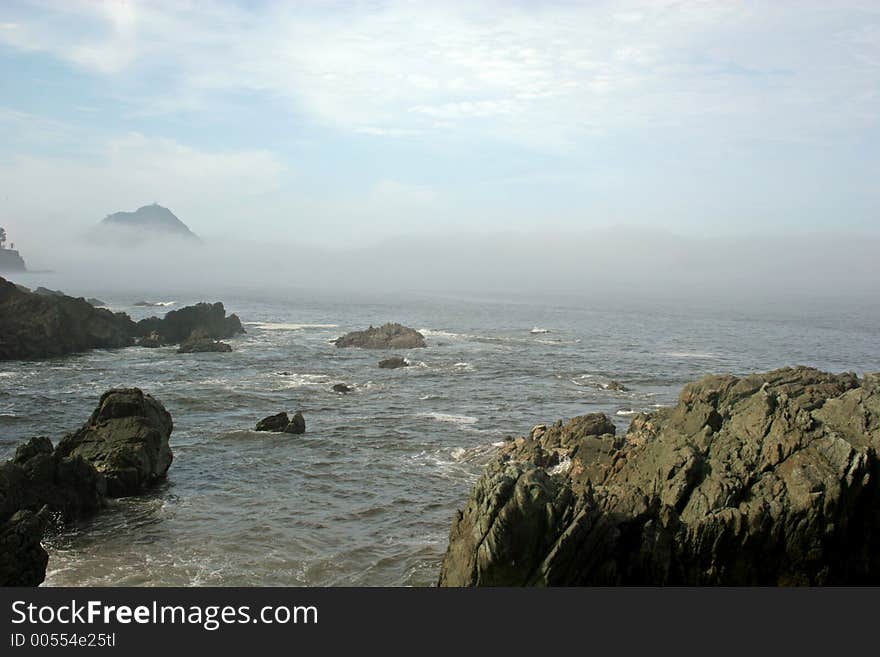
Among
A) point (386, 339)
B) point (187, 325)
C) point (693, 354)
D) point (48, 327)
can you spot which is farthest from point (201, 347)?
point (693, 354)

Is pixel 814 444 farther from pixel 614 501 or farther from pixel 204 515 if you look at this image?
pixel 204 515

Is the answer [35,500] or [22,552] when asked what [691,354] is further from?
[22,552]

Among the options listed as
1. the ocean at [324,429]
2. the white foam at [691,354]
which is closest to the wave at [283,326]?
the ocean at [324,429]

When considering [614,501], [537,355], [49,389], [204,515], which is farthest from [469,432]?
[537,355]

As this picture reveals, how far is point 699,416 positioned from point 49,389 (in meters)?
46.1

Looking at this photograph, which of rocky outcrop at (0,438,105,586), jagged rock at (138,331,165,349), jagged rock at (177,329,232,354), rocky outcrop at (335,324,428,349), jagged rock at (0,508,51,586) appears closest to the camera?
jagged rock at (0,508,51,586)

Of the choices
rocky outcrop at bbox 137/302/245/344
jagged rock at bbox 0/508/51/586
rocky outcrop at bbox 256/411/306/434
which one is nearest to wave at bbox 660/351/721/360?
rocky outcrop at bbox 256/411/306/434

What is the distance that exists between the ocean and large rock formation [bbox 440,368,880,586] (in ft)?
17.0

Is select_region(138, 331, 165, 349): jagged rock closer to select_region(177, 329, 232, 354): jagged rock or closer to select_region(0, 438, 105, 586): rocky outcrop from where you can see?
select_region(177, 329, 232, 354): jagged rock

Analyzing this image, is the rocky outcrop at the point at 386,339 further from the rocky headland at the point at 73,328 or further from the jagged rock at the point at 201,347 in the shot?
the rocky headland at the point at 73,328

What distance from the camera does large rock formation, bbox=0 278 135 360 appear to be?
66188 millimetres

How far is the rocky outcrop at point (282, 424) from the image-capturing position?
129ft

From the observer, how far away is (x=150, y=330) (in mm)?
87062

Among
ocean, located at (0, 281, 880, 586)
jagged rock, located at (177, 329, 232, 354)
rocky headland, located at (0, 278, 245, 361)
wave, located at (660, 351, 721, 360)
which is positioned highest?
rocky headland, located at (0, 278, 245, 361)
